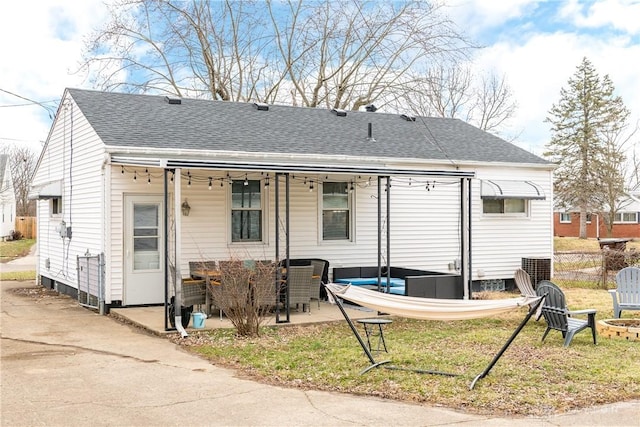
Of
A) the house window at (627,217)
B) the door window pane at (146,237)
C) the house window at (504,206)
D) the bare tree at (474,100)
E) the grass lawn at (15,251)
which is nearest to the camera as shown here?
the door window pane at (146,237)

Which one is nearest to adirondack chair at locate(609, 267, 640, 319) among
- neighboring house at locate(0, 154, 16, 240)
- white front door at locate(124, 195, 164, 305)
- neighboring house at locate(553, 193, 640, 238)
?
white front door at locate(124, 195, 164, 305)

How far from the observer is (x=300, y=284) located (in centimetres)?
1158

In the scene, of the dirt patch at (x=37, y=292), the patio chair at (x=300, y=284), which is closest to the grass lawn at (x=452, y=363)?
the patio chair at (x=300, y=284)

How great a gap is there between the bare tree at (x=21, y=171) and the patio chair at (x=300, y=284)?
43.6 m

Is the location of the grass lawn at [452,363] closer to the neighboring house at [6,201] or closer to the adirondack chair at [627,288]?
the adirondack chair at [627,288]

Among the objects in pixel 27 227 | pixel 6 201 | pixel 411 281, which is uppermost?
pixel 6 201

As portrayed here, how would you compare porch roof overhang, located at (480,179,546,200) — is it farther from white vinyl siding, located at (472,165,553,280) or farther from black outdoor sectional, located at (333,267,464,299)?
black outdoor sectional, located at (333,267,464,299)

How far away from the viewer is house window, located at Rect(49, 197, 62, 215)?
15623 mm

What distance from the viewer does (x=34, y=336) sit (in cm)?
1014

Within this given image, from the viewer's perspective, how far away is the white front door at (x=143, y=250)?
1259 centimetres

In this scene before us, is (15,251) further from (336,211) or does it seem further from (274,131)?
(336,211)

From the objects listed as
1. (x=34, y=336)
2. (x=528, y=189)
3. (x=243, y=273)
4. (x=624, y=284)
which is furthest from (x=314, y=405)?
(x=528, y=189)

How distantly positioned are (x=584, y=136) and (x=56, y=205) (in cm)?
3634

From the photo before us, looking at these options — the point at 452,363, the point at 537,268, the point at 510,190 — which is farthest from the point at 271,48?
the point at 452,363
